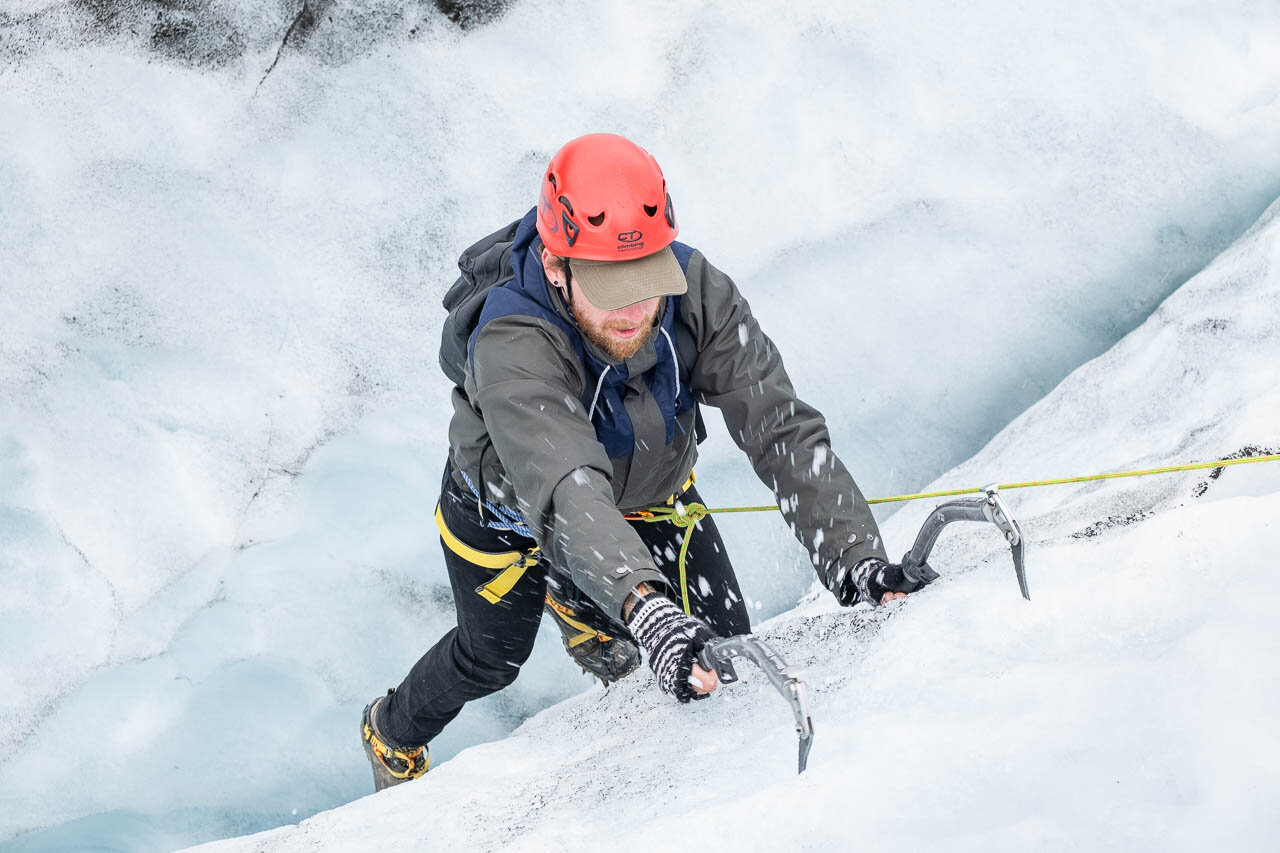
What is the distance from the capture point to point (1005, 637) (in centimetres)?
175

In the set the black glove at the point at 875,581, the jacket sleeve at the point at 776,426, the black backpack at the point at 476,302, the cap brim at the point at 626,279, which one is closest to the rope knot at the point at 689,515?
the jacket sleeve at the point at 776,426

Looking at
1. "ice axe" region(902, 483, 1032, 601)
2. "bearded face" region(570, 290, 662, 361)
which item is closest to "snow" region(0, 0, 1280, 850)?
"ice axe" region(902, 483, 1032, 601)

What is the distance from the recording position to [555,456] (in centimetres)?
204

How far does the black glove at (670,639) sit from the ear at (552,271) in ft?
2.16

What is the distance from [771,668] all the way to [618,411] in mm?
805

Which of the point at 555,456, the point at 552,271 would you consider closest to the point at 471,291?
the point at 552,271

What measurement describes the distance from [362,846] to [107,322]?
288 centimetres

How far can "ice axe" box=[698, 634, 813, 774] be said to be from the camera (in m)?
1.54

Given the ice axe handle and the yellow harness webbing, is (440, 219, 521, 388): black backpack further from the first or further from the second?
the ice axe handle

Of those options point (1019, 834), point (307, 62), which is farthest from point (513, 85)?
point (1019, 834)

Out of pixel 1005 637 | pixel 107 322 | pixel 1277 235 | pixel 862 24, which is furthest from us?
pixel 862 24

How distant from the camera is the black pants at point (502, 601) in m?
2.77

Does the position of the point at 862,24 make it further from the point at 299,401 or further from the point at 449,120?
the point at 299,401

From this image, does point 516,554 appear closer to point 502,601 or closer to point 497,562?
point 497,562
